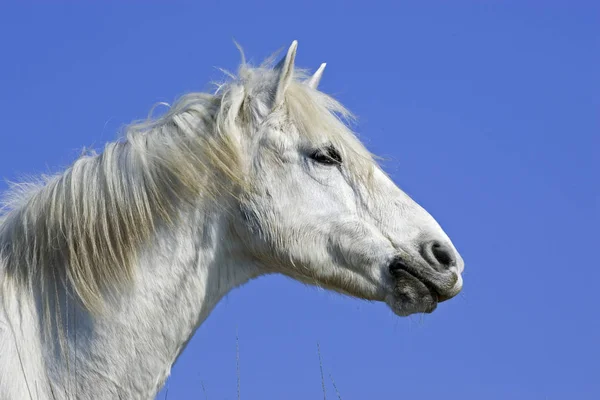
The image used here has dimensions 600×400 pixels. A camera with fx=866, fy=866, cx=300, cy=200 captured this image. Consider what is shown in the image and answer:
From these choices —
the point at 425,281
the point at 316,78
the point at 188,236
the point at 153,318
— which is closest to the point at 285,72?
the point at 316,78

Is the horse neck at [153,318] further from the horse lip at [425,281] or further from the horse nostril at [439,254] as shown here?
the horse nostril at [439,254]

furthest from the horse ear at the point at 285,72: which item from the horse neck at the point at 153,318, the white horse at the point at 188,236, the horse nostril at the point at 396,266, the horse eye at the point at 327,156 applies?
the horse nostril at the point at 396,266

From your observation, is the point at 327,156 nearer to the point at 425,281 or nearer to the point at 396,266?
the point at 396,266

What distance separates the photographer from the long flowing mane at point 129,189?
4.19 meters

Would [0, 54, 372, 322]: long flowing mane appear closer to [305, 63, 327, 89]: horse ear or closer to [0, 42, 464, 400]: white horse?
[0, 42, 464, 400]: white horse

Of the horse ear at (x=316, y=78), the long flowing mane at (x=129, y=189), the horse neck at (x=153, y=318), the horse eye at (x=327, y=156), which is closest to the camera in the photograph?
the horse neck at (x=153, y=318)

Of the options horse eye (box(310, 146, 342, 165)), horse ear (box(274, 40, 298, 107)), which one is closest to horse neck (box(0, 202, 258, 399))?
horse eye (box(310, 146, 342, 165))

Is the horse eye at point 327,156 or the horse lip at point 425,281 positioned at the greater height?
the horse eye at point 327,156

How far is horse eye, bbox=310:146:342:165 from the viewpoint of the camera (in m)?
4.66

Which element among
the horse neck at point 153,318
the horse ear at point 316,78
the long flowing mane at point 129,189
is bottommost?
the horse neck at point 153,318

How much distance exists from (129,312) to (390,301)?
140 centimetres

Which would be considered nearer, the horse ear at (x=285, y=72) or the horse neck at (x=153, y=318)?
the horse neck at (x=153, y=318)

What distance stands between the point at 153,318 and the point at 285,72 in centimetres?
149

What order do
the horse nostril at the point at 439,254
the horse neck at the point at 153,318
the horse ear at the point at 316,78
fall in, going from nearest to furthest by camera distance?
1. the horse neck at the point at 153,318
2. the horse nostril at the point at 439,254
3. the horse ear at the point at 316,78
